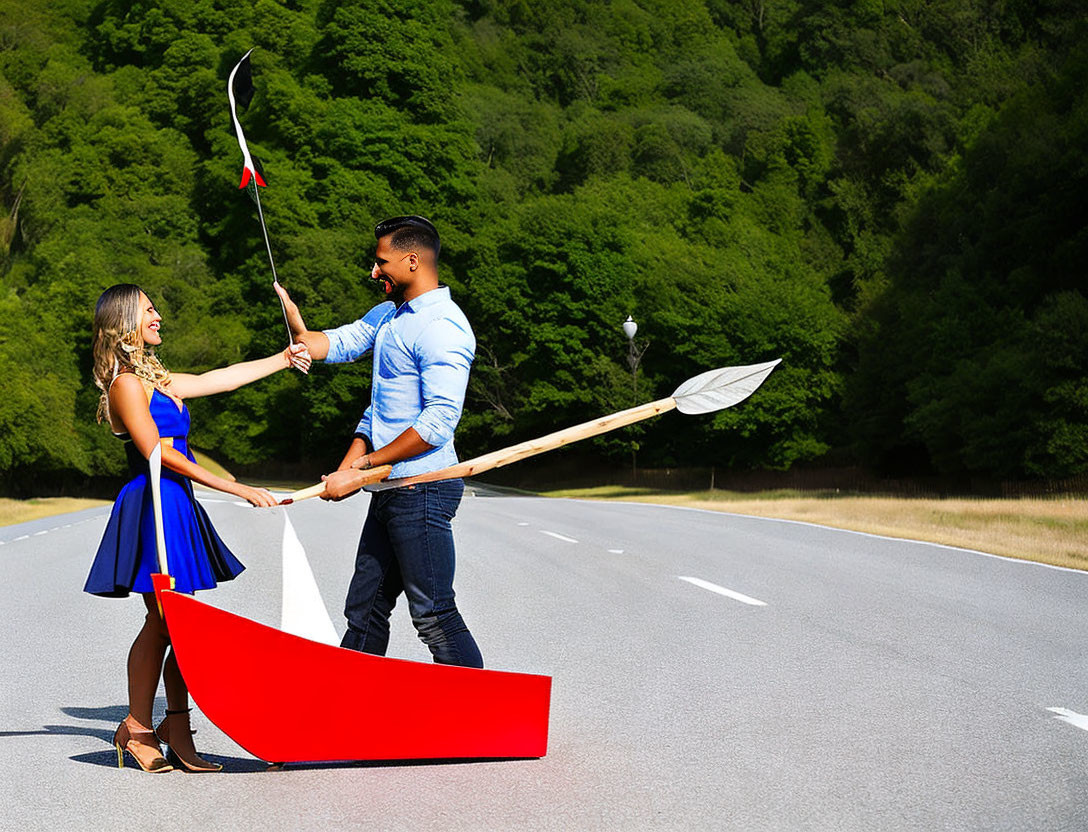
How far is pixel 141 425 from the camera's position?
489 cm

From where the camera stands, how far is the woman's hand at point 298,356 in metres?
5.29

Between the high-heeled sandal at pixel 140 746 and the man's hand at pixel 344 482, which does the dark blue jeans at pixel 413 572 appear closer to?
the man's hand at pixel 344 482

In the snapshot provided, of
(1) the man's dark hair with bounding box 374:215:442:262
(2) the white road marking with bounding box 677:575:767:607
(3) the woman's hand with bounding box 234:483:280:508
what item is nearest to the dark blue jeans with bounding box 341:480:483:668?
(3) the woman's hand with bounding box 234:483:280:508

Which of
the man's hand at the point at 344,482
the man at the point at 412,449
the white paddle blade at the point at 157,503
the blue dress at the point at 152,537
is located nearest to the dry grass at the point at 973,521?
the man at the point at 412,449

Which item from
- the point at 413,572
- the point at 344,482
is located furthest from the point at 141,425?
the point at 413,572

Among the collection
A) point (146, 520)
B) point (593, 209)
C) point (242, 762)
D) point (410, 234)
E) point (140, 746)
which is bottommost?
point (242, 762)

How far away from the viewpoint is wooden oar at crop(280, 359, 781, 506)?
4801 millimetres

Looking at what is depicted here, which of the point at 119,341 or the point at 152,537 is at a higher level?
the point at 119,341

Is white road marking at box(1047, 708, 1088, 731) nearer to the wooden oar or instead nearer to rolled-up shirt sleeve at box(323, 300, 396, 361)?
the wooden oar

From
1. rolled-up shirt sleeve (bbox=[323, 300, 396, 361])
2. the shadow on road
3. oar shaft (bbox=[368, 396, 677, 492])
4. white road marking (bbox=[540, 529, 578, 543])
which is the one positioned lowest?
the shadow on road

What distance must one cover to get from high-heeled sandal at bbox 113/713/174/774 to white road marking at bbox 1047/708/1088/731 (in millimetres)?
3764

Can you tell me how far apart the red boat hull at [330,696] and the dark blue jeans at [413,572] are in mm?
226

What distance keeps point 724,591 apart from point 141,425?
22.9 ft

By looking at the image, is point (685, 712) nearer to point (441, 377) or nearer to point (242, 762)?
point (242, 762)
